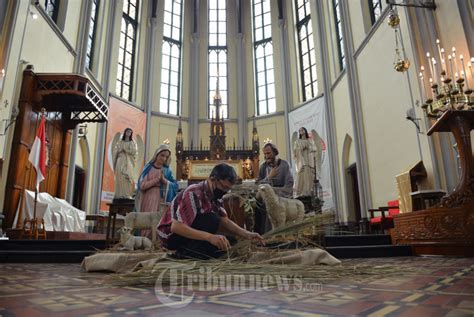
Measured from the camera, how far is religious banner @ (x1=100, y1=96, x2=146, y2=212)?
10648 mm

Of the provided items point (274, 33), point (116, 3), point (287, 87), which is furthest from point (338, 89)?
point (116, 3)

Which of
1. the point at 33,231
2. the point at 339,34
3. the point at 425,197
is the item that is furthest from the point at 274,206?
the point at 339,34

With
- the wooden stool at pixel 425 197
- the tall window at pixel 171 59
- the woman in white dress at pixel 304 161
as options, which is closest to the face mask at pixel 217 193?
the wooden stool at pixel 425 197

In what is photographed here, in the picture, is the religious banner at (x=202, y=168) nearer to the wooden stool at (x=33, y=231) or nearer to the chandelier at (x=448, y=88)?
the wooden stool at (x=33, y=231)

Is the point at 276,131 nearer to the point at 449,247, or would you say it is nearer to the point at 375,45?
the point at 375,45

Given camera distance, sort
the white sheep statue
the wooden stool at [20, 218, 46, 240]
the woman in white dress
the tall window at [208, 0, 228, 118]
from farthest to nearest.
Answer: the tall window at [208, 0, 228, 118] < the woman in white dress < the wooden stool at [20, 218, 46, 240] < the white sheep statue

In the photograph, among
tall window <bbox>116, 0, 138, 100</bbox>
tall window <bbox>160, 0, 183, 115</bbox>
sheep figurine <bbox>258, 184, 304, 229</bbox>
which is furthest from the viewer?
tall window <bbox>160, 0, 183, 115</bbox>

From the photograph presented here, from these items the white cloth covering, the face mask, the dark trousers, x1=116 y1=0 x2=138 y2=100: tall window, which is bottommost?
the dark trousers

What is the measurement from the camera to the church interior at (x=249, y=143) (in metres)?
1.78

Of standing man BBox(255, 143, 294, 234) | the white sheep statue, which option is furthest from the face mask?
the white sheep statue

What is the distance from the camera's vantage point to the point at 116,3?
482 inches

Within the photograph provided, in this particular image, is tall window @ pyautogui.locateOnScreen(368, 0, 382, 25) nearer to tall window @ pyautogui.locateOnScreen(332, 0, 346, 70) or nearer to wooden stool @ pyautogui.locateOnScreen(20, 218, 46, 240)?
tall window @ pyautogui.locateOnScreen(332, 0, 346, 70)

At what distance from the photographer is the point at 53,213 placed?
6527 millimetres

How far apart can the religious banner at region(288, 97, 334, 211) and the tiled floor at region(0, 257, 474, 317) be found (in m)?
8.91
